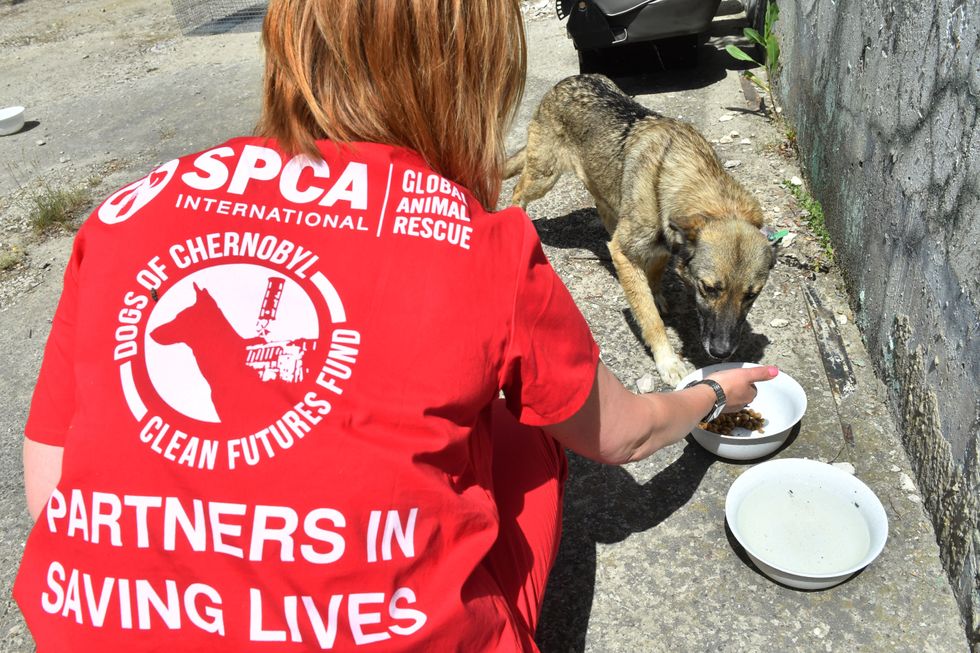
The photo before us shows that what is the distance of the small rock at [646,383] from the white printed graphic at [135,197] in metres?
2.75

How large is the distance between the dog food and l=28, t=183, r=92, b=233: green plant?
537cm

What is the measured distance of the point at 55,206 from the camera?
239 inches

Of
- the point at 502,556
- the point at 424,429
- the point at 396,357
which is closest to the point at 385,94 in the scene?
the point at 396,357

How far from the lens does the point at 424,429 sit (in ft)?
4.56

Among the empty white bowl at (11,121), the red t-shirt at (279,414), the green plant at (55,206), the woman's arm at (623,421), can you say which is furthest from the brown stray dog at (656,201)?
the empty white bowl at (11,121)

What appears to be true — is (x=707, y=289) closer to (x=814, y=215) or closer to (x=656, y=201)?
(x=656, y=201)

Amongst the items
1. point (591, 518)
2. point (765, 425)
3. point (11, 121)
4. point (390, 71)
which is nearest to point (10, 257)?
point (11, 121)

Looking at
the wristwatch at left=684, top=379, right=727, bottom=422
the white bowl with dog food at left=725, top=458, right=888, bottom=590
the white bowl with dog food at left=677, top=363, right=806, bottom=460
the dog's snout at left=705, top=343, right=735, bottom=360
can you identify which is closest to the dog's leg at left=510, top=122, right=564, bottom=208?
the dog's snout at left=705, top=343, right=735, bottom=360

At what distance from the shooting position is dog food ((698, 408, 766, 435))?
3320mm

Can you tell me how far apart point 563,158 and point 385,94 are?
368cm

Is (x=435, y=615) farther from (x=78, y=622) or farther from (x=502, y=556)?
(x=78, y=622)

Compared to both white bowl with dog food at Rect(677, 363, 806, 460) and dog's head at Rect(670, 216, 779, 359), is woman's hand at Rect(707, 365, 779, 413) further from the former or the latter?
dog's head at Rect(670, 216, 779, 359)

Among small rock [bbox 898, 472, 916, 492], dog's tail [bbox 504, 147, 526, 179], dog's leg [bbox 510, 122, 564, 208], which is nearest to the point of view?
small rock [bbox 898, 472, 916, 492]

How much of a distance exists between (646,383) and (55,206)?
4991 mm
